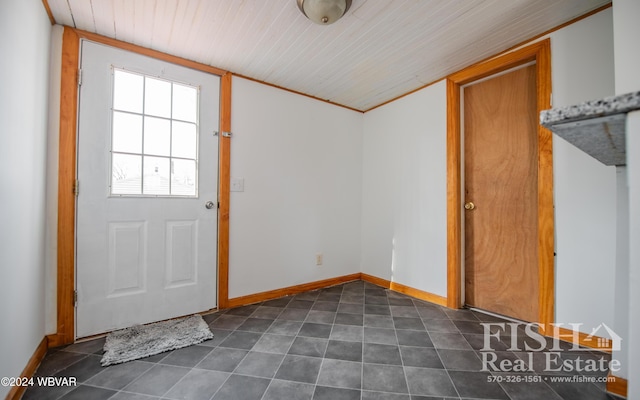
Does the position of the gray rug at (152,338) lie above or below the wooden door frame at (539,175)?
below

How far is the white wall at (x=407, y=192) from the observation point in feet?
8.11

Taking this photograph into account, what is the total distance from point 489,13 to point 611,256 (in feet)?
5.52

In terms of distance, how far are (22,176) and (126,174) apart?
62 cm

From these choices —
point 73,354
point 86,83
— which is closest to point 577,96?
point 86,83

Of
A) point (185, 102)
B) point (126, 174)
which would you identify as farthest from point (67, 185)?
point (185, 102)

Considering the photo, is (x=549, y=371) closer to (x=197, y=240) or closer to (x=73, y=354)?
(x=197, y=240)

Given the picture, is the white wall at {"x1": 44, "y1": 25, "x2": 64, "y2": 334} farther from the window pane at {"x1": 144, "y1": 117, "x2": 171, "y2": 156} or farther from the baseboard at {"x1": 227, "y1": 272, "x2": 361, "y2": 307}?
the baseboard at {"x1": 227, "y1": 272, "x2": 361, "y2": 307}

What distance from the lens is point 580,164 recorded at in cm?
167

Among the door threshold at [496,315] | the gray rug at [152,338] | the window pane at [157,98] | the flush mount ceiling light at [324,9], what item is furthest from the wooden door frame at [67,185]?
the door threshold at [496,315]

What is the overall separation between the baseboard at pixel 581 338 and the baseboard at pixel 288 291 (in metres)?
1.85

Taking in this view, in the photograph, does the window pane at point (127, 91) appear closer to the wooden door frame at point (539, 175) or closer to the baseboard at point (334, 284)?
the baseboard at point (334, 284)

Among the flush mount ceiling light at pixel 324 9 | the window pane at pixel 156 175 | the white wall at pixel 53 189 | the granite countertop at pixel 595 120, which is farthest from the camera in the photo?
the window pane at pixel 156 175

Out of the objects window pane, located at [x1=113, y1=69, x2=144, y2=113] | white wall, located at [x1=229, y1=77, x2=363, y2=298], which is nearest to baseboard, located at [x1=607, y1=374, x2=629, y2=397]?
white wall, located at [x1=229, y1=77, x2=363, y2=298]

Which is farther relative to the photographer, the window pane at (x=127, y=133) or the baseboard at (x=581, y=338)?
the window pane at (x=127, y=133)
